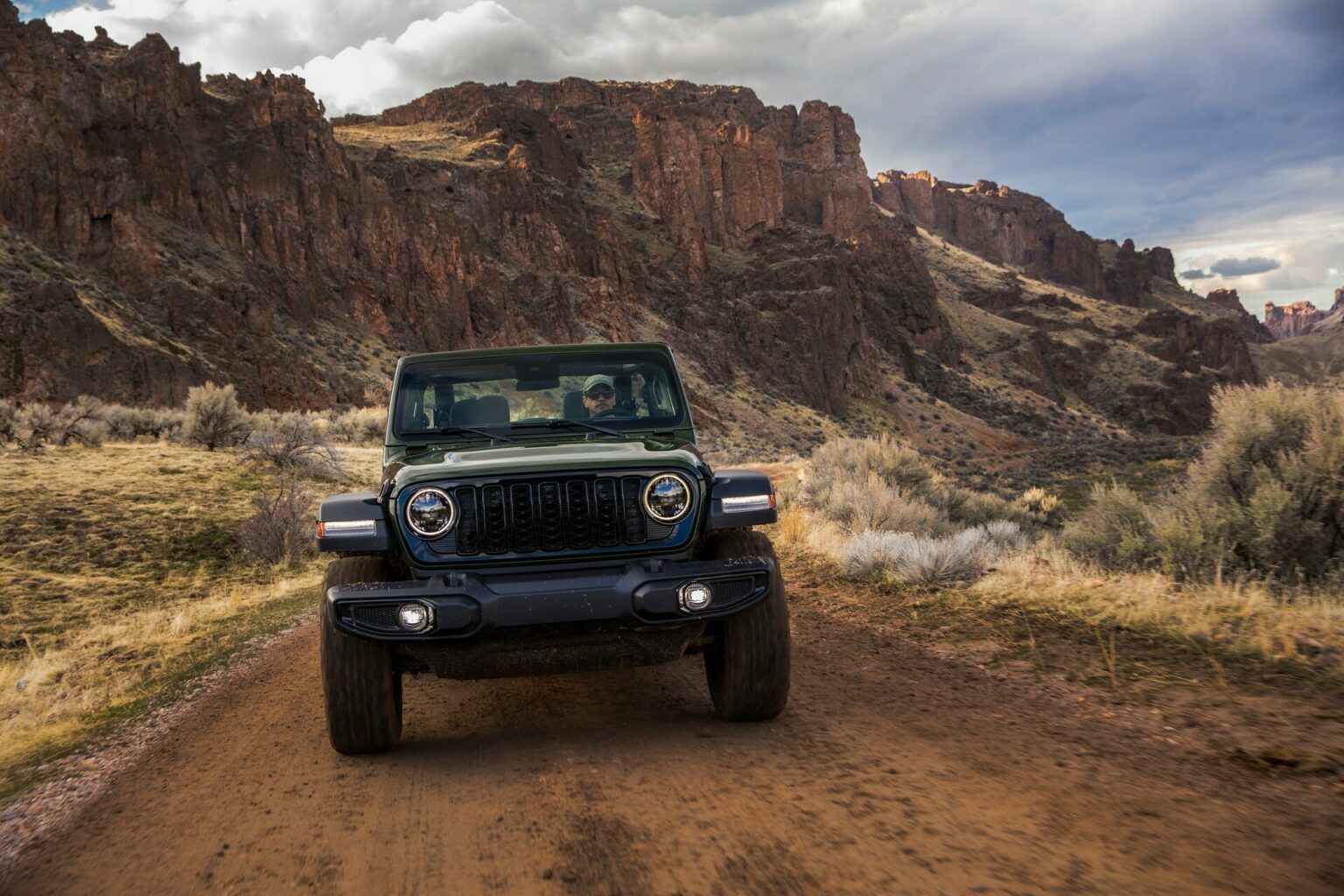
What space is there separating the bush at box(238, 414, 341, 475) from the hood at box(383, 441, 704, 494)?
1723cm

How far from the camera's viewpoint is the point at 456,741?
4.60 meters

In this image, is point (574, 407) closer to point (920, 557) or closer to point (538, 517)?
point (538, 517)

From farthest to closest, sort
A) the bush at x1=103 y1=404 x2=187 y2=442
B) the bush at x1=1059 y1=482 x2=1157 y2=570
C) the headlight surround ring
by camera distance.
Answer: the bush at x1=103 y1=404 x2=187 y2=442 → the bush at x1=1059 y1=482 x2=1157 y2=570 → the headlight surround ring

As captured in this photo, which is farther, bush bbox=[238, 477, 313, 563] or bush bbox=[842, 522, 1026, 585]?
bush bbox=[238, 477, 313, 563]

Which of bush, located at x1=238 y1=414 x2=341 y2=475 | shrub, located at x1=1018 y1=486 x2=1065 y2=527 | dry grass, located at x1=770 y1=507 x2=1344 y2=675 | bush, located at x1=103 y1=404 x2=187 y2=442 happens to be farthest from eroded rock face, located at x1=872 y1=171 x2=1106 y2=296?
dry grass, located at x1=770 y1=507 x2=1344 y2=675

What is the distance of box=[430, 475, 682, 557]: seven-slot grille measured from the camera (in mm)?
4156

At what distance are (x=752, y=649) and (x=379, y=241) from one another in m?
60.3

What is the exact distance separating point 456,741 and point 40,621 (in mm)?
8646

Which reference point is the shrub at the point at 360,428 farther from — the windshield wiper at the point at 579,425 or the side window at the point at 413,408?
the windshield wiper at the point at 579,425

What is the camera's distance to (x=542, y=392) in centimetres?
576

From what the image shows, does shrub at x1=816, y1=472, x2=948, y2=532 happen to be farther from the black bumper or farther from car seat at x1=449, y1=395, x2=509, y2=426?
the black bumper

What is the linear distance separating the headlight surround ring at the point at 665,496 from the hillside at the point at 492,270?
1407 inches

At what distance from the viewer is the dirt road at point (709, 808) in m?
2.94

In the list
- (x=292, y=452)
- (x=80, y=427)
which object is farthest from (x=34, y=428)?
(x=292, y=452)
